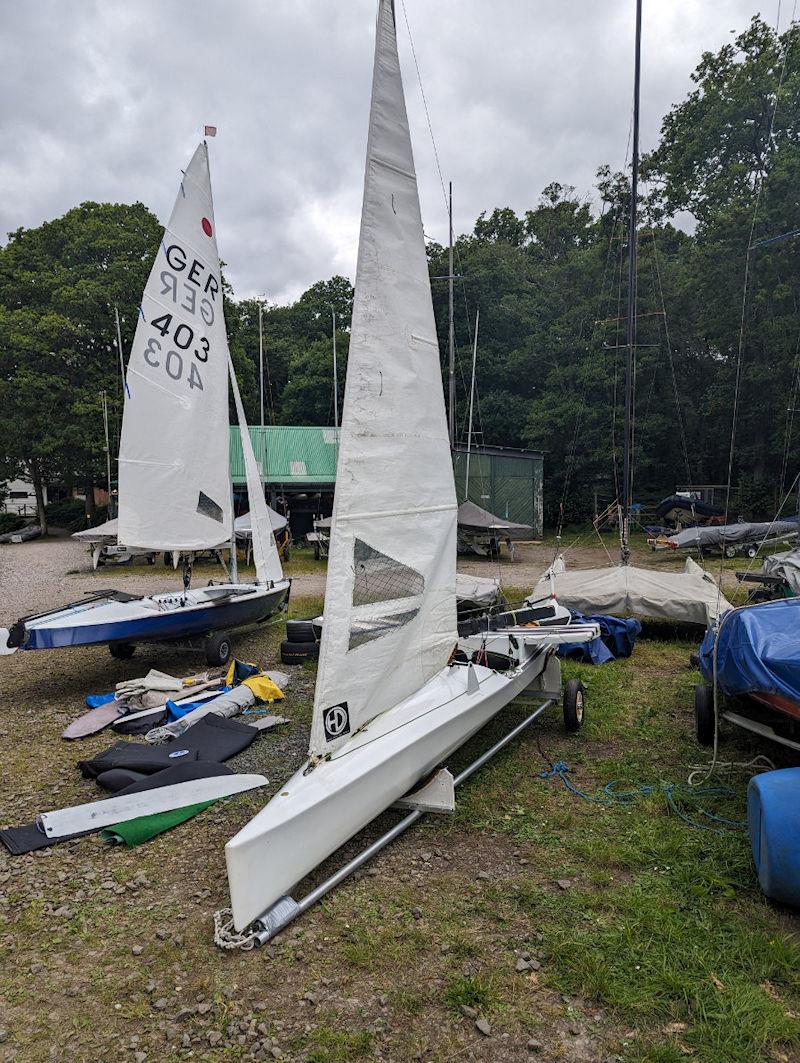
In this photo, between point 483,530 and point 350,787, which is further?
point 483,530

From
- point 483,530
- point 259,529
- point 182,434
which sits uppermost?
point 182,434

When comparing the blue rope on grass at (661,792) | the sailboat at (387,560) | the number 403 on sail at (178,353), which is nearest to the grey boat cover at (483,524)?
the number 403 on sail at (178,353)

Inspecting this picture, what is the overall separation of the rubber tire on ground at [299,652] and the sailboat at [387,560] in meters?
3.49

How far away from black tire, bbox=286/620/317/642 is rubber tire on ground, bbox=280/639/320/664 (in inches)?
2.5

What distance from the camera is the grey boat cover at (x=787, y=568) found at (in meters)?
9.14

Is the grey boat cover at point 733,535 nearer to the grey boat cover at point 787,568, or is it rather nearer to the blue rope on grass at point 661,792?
the grey boat cover at point 787,568

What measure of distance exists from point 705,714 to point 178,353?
719 cm

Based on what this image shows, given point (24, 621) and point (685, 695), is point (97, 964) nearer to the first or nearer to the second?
point (24, 621)

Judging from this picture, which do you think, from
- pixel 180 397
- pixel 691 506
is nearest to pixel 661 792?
pixel 180 397

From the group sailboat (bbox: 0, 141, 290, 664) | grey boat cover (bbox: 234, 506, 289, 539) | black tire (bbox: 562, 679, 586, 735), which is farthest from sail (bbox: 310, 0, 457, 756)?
grey boat cover (bbox: 234, 506, 289, 539)

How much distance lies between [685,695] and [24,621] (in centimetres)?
684

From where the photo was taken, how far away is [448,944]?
3045 mm

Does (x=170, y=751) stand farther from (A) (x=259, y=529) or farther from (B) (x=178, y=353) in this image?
(B) (x=178, y=353)

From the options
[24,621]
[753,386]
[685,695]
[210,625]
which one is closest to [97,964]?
[24,621]
